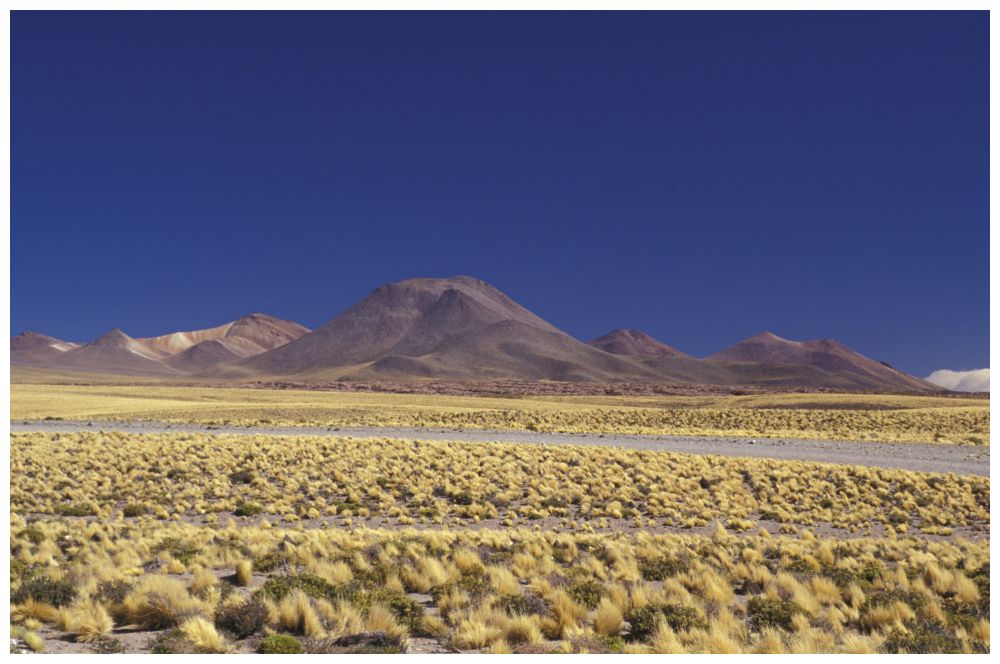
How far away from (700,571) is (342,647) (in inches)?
271

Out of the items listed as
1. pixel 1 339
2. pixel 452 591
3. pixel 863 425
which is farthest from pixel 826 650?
pixel 863 425

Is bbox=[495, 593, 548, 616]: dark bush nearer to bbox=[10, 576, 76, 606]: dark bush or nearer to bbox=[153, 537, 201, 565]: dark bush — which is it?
bbox=[10, 576, 76, 606]: dark bush

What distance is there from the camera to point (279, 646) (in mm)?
8656

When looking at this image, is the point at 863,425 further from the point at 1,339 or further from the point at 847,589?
the point at 1,339

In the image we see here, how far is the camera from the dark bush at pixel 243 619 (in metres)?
9.40

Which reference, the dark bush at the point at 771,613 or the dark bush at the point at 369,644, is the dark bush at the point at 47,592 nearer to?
the dark bush at the point at 369,644

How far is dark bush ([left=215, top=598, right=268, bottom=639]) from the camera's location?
940cm

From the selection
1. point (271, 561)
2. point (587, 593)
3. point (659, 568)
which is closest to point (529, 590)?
point (587, 593)

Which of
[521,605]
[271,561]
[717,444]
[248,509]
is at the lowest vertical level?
[717,444]

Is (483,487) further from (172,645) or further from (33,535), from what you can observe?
(172,645)

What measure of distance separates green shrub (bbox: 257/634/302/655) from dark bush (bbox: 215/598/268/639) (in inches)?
23.0

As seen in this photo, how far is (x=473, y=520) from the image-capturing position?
20266 mm

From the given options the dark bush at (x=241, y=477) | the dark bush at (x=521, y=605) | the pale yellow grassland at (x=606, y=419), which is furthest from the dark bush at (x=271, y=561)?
the pale yellow grassland at (x=606, y=419)

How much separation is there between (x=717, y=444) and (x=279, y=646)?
31184mm
